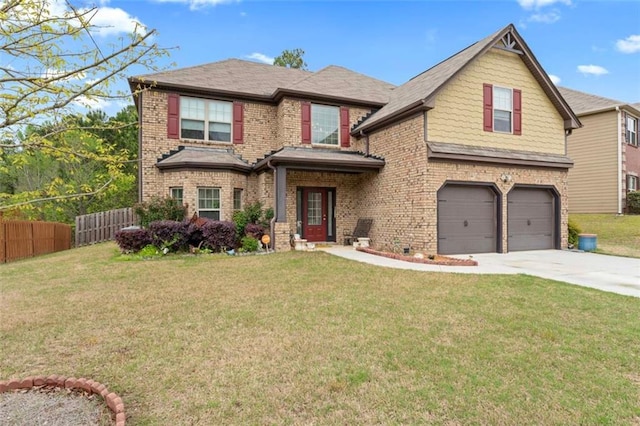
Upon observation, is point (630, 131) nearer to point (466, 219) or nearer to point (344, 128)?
point (466, 219)

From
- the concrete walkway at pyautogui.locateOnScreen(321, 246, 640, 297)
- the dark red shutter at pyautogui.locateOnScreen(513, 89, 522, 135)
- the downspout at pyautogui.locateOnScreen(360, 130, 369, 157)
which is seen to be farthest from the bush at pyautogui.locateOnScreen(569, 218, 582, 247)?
the downspout at pyautogui.locateOnScreen(360, 130, 369, 157)

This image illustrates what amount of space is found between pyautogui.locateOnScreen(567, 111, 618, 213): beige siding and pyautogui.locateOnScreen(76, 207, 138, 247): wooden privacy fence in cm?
2426

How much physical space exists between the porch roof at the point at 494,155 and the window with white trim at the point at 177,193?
352 inches

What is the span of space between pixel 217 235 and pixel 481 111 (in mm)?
10118

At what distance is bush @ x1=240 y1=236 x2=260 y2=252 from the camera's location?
1133 centimetres

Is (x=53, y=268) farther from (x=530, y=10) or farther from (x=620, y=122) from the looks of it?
(x=620, y=122)

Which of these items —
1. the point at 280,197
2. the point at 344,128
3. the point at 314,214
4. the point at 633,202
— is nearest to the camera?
the point at 280,197

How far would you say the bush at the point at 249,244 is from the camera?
11.3 meters

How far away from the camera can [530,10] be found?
1425 centimetres

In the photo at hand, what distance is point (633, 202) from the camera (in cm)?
1795

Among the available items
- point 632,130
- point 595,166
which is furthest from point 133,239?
point 632,130

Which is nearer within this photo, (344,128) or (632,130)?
(344,128)

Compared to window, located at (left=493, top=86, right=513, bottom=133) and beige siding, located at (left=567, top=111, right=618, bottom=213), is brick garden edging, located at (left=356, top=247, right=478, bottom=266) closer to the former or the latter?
window, located at (left=493, top=86, right=513, bottom=133)

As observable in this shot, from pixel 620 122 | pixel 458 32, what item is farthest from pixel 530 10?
pixel 620 122
